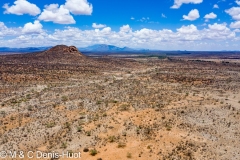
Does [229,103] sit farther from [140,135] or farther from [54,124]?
[54,124]

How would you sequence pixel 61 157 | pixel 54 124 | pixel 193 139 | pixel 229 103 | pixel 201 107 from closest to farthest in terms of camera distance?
pixel 61 157
pixel 193 139
pixel 54 124
pixel 201 107
pixel 229 103

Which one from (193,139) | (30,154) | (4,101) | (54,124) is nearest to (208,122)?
(193,139)

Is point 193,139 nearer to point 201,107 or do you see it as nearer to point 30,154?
point 201,107

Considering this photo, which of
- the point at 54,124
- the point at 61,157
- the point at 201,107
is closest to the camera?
the point at 61,157

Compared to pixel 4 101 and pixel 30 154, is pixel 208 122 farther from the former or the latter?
pixel 4 101

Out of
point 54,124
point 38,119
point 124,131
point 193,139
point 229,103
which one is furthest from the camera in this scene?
point 229,103

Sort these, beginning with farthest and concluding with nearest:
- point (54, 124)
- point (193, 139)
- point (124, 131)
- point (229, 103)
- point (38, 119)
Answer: point (229, 103) < point (38, 119) < point (54, 124) < point (124, 131) < point (193, 139)

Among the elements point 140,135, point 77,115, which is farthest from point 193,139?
point 77,115

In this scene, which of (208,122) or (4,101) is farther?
(4,101)

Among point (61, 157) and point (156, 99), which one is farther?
point (156, 99)
